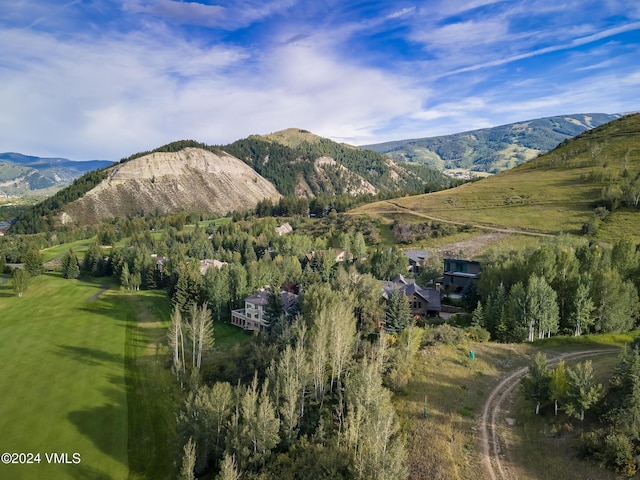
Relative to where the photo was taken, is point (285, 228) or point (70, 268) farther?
point (285, 228)

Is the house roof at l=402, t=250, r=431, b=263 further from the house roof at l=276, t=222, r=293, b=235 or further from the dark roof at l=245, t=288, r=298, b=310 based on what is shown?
the house roof at l=276, t=222, r=293, b=235

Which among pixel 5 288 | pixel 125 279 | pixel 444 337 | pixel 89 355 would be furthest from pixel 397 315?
pixel 5 288

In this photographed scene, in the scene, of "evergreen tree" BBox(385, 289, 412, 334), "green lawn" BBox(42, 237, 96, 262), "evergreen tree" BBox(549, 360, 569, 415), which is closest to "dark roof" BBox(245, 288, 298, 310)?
"evergreen tree" BBox(385, 289, 412, 334)

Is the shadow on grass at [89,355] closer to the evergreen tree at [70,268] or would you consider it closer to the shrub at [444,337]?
the shrub at [444,337]

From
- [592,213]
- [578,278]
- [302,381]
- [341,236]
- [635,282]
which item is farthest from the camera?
[341,236]

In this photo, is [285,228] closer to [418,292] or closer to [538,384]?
[418,292]

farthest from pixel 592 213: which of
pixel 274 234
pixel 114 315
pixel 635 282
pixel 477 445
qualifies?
pixel 114 315

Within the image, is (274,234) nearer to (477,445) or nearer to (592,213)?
(592,213)
